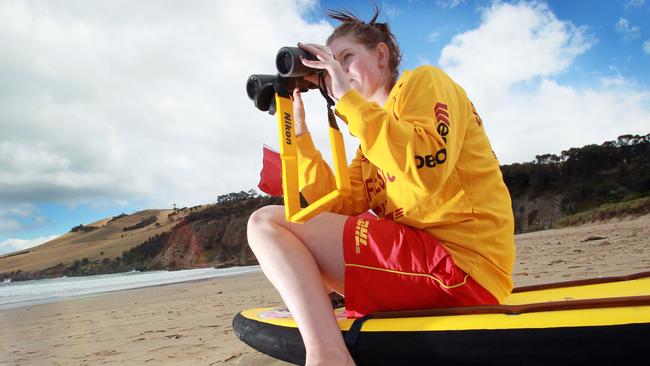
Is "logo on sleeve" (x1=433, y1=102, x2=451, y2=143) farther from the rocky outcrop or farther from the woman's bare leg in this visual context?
the rocky outcrop

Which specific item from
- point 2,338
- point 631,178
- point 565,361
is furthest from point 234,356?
point 631,178

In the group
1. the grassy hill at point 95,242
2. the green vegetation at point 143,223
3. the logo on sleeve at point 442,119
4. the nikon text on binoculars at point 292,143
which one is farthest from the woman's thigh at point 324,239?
the green vegetation at point 143,223

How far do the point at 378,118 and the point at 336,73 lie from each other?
10.0 inches

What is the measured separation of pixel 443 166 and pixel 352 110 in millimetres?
343

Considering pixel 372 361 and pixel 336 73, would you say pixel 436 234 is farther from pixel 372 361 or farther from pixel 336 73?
pixel 336 73

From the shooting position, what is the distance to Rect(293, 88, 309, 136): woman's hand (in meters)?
2.01

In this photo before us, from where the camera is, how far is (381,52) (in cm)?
180

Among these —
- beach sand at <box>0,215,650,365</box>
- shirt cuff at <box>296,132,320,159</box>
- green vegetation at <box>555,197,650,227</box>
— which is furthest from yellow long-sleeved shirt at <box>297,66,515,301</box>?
green vegetation at <box>555,197,650,227</box>

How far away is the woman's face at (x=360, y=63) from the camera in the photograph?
175 cm

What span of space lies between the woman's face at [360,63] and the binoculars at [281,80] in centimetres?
17

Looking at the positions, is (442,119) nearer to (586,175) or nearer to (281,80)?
(281,80)

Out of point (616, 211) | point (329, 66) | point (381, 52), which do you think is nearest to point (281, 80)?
point (329, 66)

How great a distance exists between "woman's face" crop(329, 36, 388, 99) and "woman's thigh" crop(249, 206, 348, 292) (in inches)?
22.1

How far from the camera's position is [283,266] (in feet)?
4.99
